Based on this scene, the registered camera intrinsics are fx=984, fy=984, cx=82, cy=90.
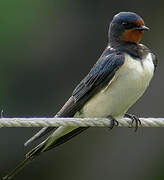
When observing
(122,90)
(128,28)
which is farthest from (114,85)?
(128,28)

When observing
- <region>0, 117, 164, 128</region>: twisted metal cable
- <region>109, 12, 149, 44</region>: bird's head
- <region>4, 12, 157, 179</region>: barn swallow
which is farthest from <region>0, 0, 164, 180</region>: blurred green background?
<region>0, 117, 164, 128</region>: twisted metal cable

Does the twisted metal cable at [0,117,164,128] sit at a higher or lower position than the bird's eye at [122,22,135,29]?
lower

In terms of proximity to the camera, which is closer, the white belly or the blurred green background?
the white belly

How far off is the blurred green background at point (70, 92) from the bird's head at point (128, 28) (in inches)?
105

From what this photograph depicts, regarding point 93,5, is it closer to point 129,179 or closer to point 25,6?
point 25,6

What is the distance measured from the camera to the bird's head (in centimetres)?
508

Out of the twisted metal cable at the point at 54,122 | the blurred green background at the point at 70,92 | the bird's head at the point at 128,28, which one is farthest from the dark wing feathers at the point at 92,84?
the blurred green background at the point at 70,92

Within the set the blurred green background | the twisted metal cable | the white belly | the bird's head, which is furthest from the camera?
the blurred green background

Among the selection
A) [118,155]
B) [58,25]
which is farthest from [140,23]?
[58,25]

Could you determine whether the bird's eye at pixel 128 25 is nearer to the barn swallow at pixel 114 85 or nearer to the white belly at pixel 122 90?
the barn swallow at pixel 114 85

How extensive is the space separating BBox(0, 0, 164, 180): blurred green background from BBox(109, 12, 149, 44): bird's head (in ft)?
8.72

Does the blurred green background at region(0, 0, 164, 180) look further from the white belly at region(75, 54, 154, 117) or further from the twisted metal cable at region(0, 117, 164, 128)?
the twisted metal cable at region(0, 117, 164, 128)

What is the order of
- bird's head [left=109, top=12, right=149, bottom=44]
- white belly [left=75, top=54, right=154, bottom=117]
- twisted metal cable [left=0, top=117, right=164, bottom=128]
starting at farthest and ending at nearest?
bird's head [left=109, top=12, right=149, bottom=44] → white belly [left=75, top=54, right=154, bottom=117] → twisted metal cable [left=0, top=117, right=164, bottom=128]

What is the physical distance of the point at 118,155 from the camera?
26.8 ft
